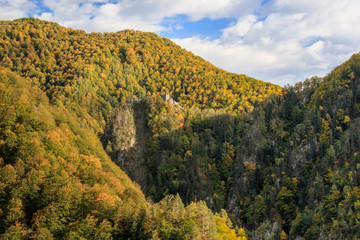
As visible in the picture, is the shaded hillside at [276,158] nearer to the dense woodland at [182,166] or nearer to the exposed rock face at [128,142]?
the dense woodland at [182,166]

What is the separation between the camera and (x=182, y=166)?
150m

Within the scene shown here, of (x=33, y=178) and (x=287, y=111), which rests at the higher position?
(x=287, y=111)

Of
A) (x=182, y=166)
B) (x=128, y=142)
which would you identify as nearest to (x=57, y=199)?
(x=182, y=166)

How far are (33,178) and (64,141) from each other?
1593 centimetres

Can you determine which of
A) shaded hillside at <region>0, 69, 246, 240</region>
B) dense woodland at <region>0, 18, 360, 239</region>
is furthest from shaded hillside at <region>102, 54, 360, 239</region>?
shaded hillside at <region>0, 69, 246, 240</region>

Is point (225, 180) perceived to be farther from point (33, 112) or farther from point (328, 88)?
point (33, 112)

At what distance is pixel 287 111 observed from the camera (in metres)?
164

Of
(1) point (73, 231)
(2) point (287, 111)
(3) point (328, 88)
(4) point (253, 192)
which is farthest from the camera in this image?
(2) point (287, 111)

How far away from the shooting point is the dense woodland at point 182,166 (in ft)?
187

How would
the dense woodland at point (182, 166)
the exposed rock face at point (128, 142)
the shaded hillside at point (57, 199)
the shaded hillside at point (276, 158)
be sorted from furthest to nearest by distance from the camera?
the exposed rock face at point (128, 142)
the shaded hillside at point (276, 158)
the dense woodland at point (182, 166)
the shaded hillside at point (57, 199)

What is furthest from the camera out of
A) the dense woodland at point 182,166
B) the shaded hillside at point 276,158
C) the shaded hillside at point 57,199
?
the shaded hillside at point 276,158

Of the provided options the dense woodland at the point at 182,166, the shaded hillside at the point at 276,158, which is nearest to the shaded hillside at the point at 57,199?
the dense woodland at the point at 182,166

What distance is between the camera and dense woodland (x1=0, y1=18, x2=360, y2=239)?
57.0 meters

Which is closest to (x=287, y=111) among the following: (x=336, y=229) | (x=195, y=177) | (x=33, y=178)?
(x=195, y=177)
